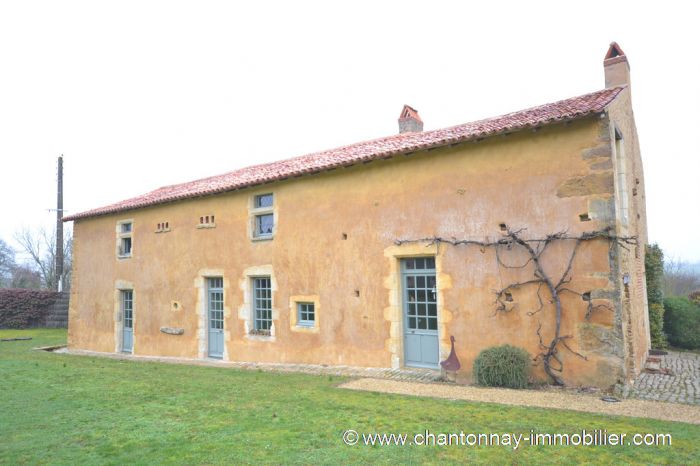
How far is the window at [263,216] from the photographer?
11.4 metres

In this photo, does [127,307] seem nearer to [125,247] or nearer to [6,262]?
[125,247]

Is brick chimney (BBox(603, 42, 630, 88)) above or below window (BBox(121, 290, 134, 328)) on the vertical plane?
above

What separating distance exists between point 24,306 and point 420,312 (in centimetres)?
2191

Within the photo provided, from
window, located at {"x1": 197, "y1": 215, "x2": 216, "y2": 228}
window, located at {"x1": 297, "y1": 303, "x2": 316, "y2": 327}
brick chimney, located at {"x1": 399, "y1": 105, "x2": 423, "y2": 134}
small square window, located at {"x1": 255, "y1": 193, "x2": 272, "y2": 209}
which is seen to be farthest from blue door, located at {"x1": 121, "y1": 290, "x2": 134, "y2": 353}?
brick chimney, located at {"x1": 399, "y1": 105, "x2": 423, "y2": 134}

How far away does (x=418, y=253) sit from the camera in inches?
350

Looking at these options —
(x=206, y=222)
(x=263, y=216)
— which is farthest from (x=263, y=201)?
(x=206, y=222)

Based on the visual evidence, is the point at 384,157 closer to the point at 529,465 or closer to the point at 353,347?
the point at 353,347

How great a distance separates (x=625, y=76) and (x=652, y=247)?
4384 mm

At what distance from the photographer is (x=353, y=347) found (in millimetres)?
9695

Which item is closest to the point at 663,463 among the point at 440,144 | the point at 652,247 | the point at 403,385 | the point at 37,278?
the point at 403,385

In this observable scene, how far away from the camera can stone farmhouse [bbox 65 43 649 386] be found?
7.28 meters

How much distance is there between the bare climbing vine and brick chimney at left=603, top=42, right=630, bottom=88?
3.86 meters

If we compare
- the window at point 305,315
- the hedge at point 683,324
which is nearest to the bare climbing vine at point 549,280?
the window at point 305,315

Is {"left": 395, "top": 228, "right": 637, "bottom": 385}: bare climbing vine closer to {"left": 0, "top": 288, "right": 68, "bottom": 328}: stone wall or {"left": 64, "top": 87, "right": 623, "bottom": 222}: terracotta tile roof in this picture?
{"left": 64, "top": 87, "right": 623, "bottom": 222}: terracotta tile roof
